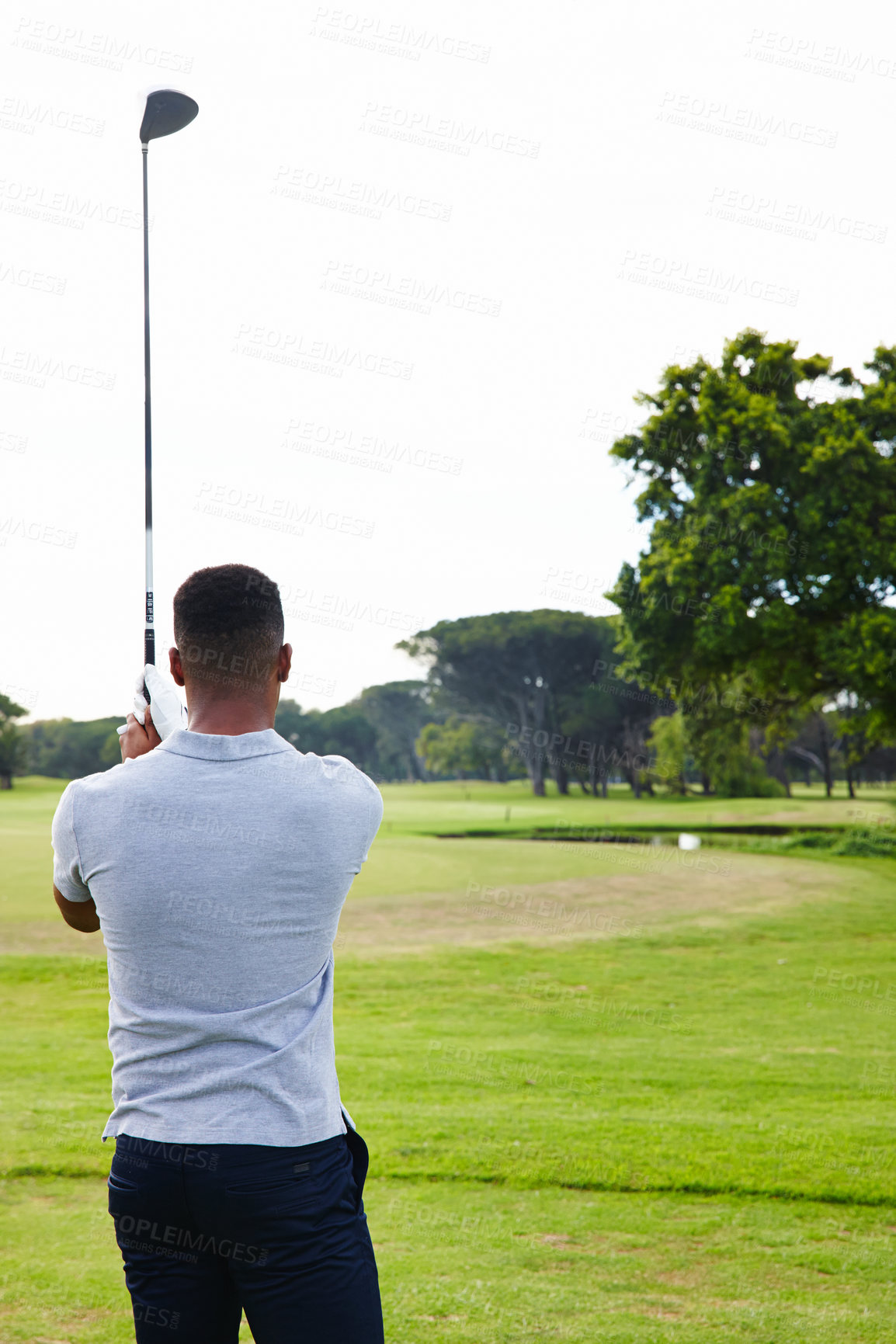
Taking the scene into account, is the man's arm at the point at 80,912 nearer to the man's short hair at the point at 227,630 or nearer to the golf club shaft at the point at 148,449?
the man's short hair at the point at 227,630

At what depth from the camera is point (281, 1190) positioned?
1773 mm

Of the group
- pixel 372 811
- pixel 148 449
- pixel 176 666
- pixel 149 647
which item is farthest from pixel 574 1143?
pixel 176 666

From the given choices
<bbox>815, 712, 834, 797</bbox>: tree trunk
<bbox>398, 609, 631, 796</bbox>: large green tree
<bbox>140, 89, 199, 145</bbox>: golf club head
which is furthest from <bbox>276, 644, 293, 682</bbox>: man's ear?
<bbox>815, 712, 834, 797</bbox>: tree trunk

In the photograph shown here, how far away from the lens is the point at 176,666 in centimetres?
209

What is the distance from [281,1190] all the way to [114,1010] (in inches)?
16.9

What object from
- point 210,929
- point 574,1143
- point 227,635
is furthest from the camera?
point 574,1143

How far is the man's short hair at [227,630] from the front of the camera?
200 centimetres

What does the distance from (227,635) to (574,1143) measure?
539 cm

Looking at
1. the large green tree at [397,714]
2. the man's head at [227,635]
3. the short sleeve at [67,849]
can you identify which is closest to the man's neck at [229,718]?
the man's head at [227,635]

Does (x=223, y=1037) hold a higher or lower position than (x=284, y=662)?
lower

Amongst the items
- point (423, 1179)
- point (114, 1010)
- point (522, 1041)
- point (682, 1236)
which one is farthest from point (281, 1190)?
point (522, 1041)

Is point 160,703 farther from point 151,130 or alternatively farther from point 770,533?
point 770,533

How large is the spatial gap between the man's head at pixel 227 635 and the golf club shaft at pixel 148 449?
85 centimetres

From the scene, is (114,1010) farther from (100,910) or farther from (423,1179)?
(423,1179)
